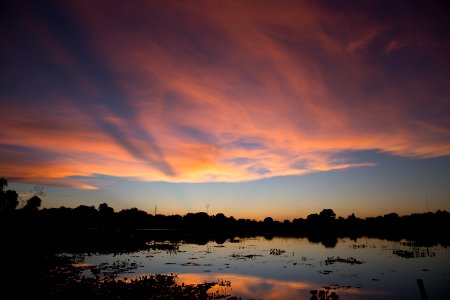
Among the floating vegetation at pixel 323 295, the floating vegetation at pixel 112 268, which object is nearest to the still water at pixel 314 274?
the floating vegetation at pixel 323 295

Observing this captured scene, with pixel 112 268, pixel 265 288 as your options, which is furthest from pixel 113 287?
pixel 265 288

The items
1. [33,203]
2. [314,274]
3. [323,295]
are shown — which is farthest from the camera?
[33,203]

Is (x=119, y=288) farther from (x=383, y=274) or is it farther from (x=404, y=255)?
(x=404, y=255)

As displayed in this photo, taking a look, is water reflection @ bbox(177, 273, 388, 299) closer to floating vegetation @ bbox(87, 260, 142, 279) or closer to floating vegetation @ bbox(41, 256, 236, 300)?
floating vegetation @ bbox(41, 256, 236, 300)

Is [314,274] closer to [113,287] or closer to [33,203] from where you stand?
[113,287]

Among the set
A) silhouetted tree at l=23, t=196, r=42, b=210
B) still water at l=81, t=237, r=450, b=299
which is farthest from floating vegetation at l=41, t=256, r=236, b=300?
silhouetted tree at l=23, t=196, r=42, b=210

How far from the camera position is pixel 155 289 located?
1061 inches

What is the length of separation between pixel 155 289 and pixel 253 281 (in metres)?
12.6

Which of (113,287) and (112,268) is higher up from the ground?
(113,287)

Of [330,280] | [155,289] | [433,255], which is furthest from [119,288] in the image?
[433,255]

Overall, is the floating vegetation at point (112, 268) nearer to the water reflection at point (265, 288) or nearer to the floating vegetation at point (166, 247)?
the water reflection at point (265, 288)

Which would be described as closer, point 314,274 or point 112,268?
point 112,268

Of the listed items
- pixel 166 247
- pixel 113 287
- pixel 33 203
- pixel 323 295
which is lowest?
pixel 166 247

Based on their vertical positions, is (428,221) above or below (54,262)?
above
